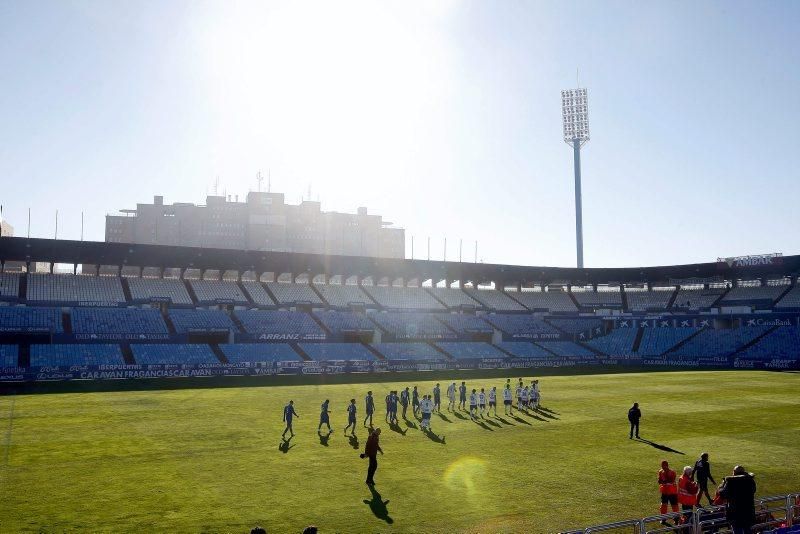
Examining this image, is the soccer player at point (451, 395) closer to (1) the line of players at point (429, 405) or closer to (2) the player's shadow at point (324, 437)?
(1) the line of players at point (429, 405)

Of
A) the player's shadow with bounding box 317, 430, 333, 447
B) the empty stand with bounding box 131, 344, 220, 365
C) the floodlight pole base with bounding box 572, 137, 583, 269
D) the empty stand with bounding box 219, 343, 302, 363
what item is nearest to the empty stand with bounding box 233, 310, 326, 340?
the empty stand with bounding box 219, 343, 302, 363

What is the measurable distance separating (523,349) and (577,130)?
55.0m

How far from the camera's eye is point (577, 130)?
11206cm

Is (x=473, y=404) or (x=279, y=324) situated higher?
(x=279, y=324)

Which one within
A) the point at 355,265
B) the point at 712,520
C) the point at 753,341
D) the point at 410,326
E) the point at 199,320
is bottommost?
the point at 712,520

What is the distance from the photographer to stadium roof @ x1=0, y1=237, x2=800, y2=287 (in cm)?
6281

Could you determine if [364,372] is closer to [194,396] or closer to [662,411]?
[194,396]

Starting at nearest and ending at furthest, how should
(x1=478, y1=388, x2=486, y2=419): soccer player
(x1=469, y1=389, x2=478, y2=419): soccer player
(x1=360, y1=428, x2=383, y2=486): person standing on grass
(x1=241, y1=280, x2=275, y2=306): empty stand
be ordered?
(x1=360, y1=428, x2=383, y2=486): person standing on grass, (x1=469, y1=389, x2=478, y2=419): soccer player, (x1=478, y1=388, x2=486, y2=419): soccer player, (x1=241, y1=280, x2=275, y2=306): empty stand

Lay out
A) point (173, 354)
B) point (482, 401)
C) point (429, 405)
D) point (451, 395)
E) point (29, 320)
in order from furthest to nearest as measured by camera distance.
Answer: point (29, 320), point (173, 354), point (451, 395), point (482, 401), point (429, 405)

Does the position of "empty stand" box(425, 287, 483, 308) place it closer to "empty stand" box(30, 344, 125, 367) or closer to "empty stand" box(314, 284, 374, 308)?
"empty stand" box(314, 284, 374, 308)

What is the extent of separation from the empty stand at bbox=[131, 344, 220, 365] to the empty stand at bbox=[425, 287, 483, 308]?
1440 inches

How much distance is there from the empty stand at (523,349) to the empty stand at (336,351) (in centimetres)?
1813

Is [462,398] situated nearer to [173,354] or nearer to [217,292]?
[173,354]

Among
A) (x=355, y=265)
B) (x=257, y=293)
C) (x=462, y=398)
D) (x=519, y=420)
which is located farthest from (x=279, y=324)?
(x=519, y=420)
